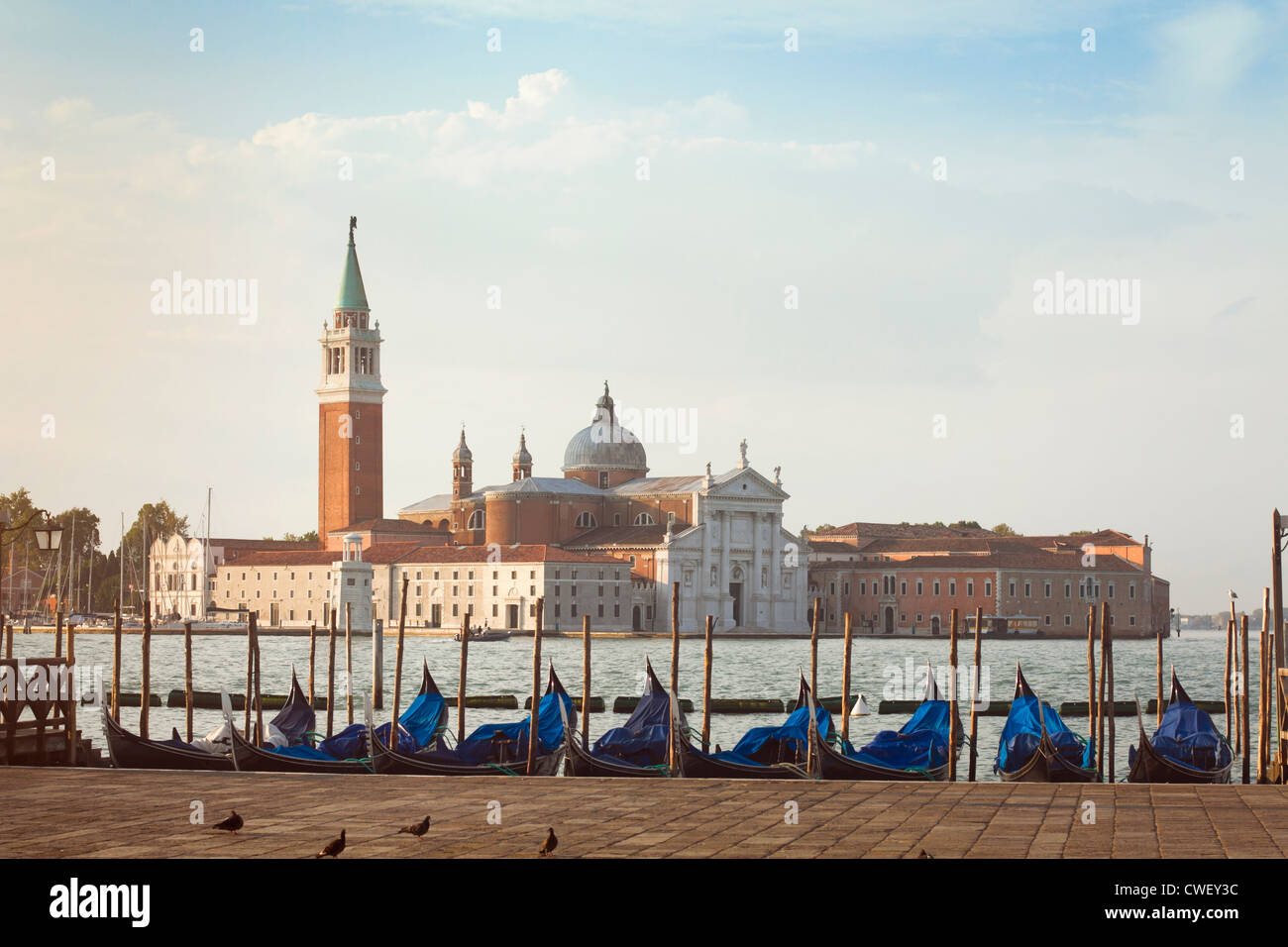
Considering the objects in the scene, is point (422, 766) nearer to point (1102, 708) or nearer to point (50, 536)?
point (50, 536)

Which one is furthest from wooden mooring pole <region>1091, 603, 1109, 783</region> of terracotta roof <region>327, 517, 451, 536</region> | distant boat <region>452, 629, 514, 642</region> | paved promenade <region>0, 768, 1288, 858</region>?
terracotta roof <region>327, 517, 451, 536</region>

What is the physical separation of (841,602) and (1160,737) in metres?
62.5

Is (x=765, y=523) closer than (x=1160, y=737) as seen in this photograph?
No

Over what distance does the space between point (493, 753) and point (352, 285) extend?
210ft

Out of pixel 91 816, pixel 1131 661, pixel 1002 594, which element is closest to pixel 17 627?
pixel 1002 594

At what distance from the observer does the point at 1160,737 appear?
51.8 feet

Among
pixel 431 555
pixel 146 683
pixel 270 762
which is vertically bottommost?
pixel 270 762

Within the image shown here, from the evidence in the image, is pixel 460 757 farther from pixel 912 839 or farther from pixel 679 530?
pixel 679 530

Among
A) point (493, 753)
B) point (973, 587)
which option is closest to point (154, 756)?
point (493, 753)

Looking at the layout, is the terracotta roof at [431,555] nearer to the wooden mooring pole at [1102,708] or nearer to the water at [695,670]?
the water at [695,670]

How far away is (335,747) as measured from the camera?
1534 cm

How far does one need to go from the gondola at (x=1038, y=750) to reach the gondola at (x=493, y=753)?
4177 millimetres

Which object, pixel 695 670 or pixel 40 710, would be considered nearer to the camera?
pixel 40 710

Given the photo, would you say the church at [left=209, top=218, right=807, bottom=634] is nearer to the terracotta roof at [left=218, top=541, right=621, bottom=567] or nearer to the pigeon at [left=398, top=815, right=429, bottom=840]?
the terracotta roof at [left=218, top=541, right=621, bottom=567]
